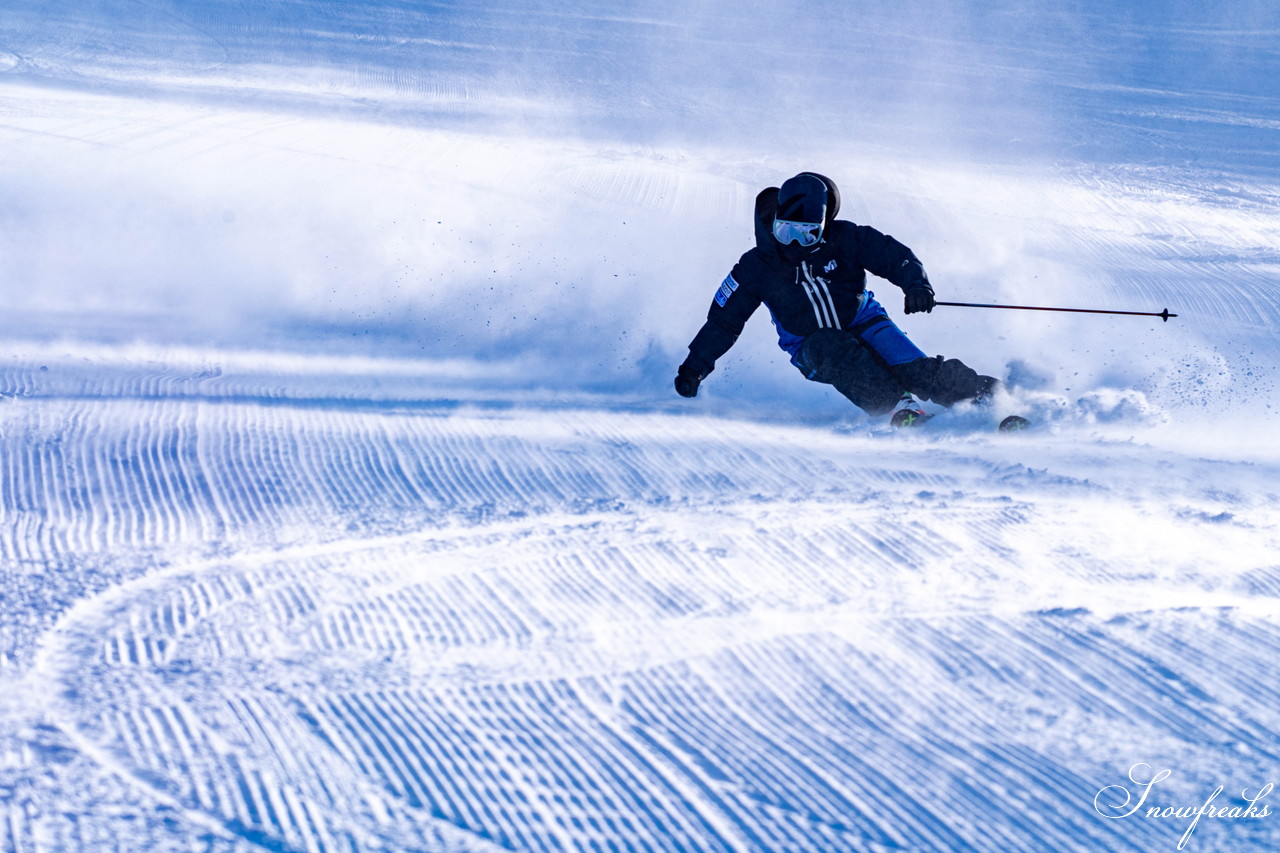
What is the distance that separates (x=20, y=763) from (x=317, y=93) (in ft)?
45.2

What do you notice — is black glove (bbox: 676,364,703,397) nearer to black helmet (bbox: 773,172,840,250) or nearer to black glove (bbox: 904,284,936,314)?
black helmet (bbox: 773,172,840,250)

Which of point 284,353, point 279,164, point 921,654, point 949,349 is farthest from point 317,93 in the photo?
point 921,654

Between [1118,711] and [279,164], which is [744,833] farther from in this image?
[279,164]

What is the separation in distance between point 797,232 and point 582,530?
1968 mm

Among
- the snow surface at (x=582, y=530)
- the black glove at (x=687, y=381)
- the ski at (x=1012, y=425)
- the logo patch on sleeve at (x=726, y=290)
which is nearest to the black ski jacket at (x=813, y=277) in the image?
the logo patch on sleeve at (x=726, y=290)

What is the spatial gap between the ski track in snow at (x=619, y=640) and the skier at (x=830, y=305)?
504 millimetres

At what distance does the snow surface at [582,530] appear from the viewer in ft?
8.74

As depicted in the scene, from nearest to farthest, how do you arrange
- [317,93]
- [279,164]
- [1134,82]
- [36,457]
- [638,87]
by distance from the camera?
[36,457]
[279,164]
[317,93]
[638,87]
[1134,82]

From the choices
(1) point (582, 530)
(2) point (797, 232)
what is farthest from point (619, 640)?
(2) point (797, 232)

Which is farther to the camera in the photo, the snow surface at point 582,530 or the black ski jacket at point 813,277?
the black ski jacket at point 813,277

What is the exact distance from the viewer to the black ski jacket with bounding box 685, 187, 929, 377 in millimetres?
5410

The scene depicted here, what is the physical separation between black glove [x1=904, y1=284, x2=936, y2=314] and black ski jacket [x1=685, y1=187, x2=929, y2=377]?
0.02 m

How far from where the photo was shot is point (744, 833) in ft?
8.29

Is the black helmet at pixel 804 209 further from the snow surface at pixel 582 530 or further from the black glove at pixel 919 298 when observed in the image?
the snow surface at pixel 582 530
